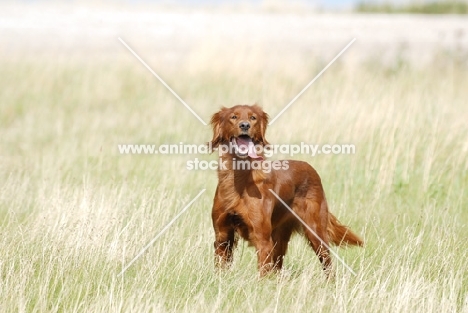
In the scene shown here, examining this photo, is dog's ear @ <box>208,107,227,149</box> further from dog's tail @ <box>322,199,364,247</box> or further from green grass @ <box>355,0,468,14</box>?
green grass @ <box>355,0,468,14</box>

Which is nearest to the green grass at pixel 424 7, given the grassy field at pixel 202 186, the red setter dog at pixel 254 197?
the grassy field at pixel 202 186

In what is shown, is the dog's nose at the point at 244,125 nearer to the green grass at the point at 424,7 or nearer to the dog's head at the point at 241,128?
the dog's head at the point at 241,128

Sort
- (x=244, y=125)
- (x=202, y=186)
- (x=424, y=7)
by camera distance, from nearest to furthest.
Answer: (x=244, y=125)
(x=202, y=186)
(x=424, y=7)

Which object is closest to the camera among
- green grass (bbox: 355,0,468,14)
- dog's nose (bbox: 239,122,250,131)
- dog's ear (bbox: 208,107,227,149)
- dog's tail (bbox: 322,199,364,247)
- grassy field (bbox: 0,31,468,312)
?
grassy field (bbox: 0,31,468,312)

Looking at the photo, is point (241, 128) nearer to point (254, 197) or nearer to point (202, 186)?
point (254, 197)

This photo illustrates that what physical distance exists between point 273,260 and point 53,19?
17.2 metres

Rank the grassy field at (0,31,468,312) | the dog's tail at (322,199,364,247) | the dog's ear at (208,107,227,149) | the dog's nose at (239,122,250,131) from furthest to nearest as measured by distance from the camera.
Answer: the dog's tail at (322,199,364,247) → the dog's ear at (208,107,227,149) → the dog's nose at (239,122,250,131) → the grassy field at (0,31,468,312)

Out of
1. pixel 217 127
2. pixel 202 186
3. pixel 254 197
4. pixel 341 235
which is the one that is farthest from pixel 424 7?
pixel 254 197

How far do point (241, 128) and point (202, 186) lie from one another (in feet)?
7.32

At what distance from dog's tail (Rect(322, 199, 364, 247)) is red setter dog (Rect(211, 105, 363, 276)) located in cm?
15


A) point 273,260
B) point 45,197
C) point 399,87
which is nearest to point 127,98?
point 399,87

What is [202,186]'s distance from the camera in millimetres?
7098

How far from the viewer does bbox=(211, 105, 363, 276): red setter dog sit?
4.98 metres

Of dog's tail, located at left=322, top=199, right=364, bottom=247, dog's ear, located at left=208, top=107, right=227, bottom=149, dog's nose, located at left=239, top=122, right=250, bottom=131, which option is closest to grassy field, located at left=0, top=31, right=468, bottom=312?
dog's tail, located at left=322, top=199, right=364, bottom=247
